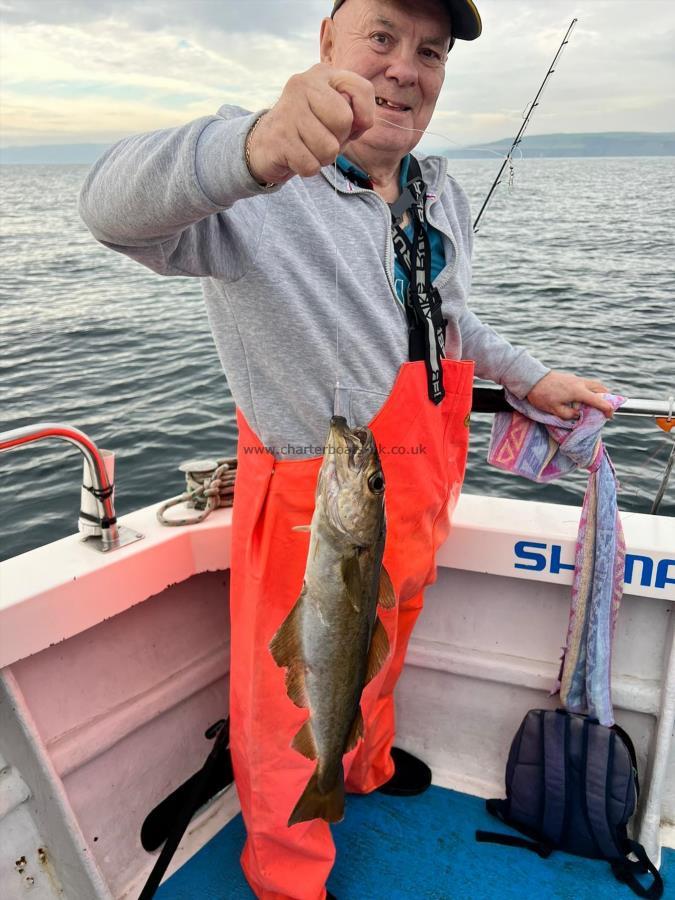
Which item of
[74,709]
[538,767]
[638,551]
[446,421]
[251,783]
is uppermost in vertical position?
[446,421]

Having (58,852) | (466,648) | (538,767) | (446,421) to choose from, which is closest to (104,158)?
(446,421)

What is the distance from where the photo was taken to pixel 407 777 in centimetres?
318

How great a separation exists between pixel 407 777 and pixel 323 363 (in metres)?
2.13

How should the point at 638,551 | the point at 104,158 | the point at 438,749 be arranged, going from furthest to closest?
the point at 438,749, the point at 638,551, the point at 104,158

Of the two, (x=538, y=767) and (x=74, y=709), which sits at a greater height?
(x=74, y=709)

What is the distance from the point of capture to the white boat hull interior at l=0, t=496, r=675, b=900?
2.29 m

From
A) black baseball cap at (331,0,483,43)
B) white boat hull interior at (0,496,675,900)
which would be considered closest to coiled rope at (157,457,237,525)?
white boat hull interior at (0,496,675,900)

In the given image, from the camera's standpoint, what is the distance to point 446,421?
2387mm

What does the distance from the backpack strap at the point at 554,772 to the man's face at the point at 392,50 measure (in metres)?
2.28

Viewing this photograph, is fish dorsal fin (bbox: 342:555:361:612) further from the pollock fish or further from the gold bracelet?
the gold bracelet

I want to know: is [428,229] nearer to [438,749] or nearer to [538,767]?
[538,767]

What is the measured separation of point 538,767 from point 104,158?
8.86ft

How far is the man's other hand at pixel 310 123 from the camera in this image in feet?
4.39

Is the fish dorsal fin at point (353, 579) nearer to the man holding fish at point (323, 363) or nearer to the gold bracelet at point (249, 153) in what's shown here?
the man holding fish at point (323, 363)
